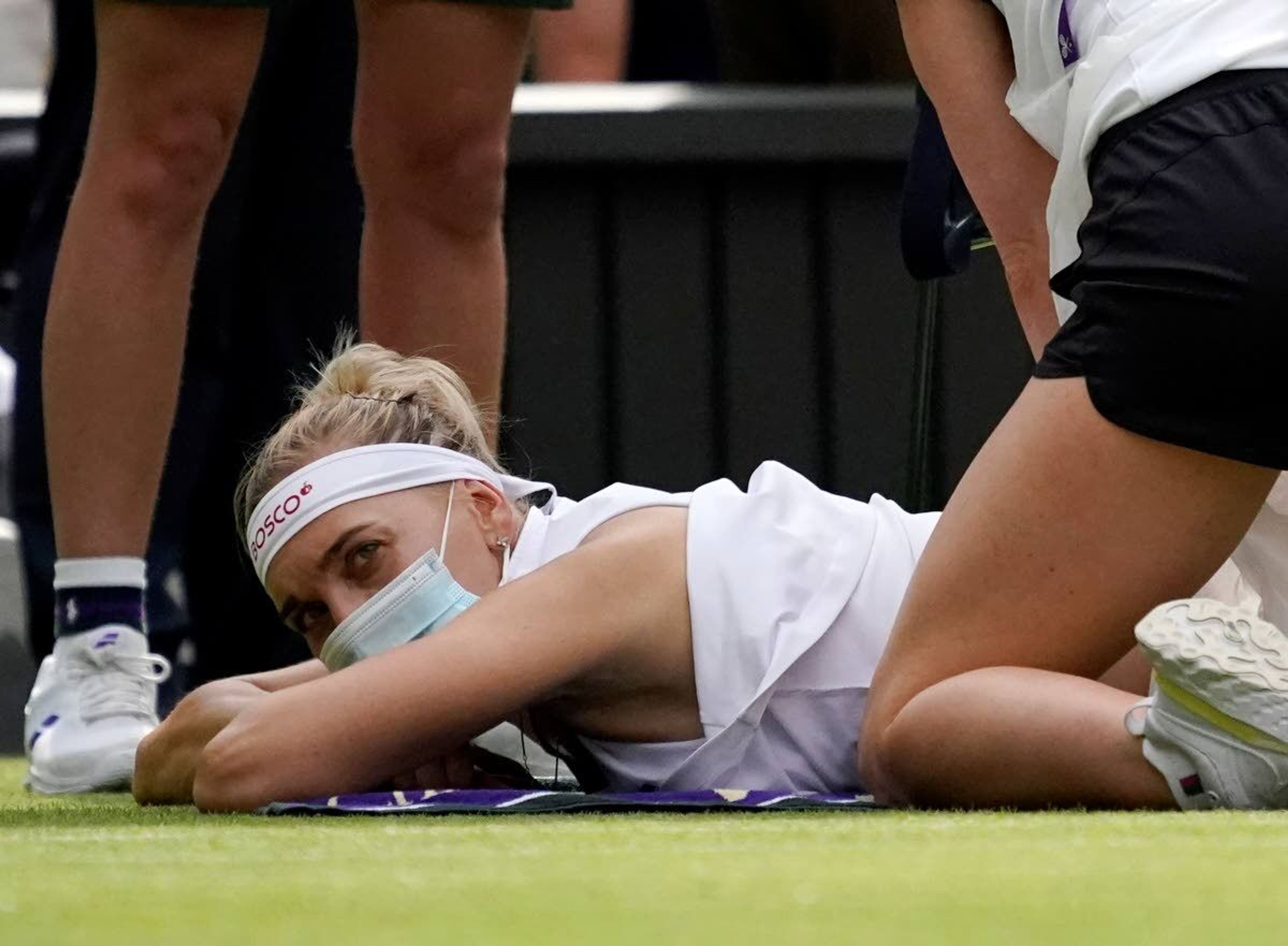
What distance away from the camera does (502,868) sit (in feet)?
4.75

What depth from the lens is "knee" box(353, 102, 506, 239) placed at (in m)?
2.71

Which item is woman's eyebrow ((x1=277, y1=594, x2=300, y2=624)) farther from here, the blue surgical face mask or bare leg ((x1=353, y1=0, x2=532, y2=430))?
bare leg ((x1=353, y1=0, x2=532, y2=430))

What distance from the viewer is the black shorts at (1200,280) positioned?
1847mm

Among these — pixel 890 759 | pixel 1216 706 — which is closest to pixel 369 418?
pixel 890 759

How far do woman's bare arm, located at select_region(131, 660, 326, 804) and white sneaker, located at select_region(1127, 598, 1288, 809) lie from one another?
81cm

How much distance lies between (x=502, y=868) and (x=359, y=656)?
0.71 m

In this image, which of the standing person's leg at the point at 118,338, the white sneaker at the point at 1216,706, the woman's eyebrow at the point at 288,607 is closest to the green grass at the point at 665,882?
the white sneaker at the point at 1216,706

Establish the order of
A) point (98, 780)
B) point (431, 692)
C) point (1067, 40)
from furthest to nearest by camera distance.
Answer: point (98, 780), point (1067, 40), point (431, 692)

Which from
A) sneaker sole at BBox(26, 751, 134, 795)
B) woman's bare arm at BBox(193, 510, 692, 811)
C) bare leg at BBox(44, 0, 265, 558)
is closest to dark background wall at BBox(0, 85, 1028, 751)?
bare leg at BBox(44, 0, 265, 558)

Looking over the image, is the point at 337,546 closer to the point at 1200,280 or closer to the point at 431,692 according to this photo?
the point at 431,692

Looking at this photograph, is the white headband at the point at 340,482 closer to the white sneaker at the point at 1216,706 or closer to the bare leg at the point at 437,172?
the bare leg at the point at 437,172

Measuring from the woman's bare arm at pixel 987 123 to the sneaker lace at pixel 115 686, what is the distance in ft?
3.33

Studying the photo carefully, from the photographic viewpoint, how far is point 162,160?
2.57m

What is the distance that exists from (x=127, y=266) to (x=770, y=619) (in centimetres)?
88
